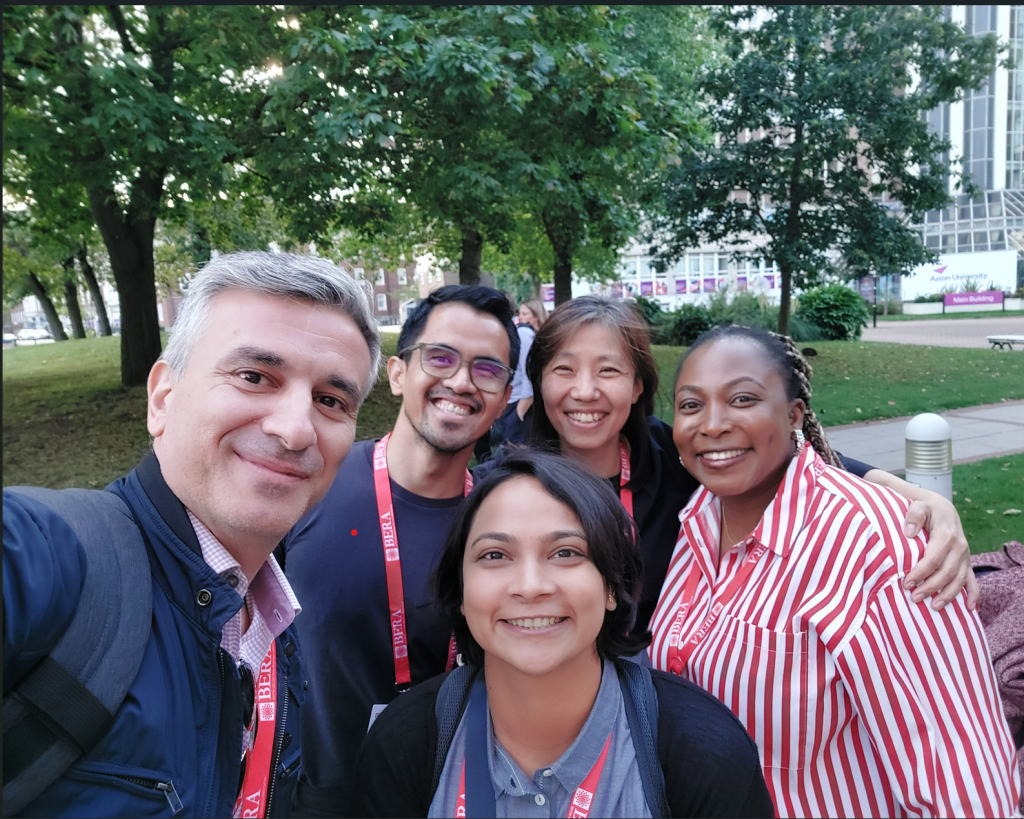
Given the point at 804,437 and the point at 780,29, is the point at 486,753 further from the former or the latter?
the point at 780,29

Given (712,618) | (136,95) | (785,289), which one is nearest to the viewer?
(712,618)

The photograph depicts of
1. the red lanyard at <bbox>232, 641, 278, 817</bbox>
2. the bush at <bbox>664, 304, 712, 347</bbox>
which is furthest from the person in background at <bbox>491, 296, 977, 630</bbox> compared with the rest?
the bush at <bbox>664, 304, 712, 347</bbox>

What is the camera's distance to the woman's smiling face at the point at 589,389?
2.84 metres

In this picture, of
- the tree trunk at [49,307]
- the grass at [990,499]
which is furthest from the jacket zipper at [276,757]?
the tree trunk at [49,307]

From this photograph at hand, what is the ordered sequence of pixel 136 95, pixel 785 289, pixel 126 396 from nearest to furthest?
pixel 136 95 < pixel 126 396 < pixel 785 289

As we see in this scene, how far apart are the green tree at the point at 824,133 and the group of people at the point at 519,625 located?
14073 millimetres

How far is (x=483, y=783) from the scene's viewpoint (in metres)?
1.74

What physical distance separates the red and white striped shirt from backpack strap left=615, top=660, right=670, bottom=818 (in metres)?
0.31

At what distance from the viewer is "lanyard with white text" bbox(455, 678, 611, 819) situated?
170cm

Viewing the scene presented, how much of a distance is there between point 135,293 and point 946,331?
26.8 m

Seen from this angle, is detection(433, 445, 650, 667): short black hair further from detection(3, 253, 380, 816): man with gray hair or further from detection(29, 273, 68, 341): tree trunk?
detection(29, 273, 68, 341): tree trunk

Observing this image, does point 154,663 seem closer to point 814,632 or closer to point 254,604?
point 254,604

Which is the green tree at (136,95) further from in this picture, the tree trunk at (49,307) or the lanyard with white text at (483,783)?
the tree trunk at (49,307)

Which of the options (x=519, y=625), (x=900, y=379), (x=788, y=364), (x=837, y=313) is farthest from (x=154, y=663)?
(x=837, y=313)
